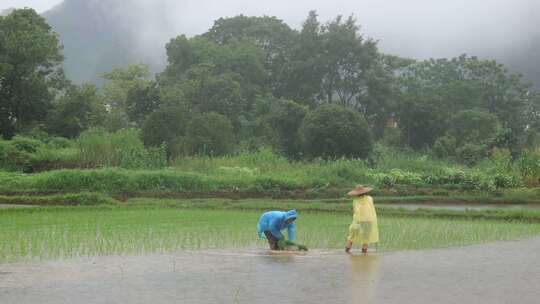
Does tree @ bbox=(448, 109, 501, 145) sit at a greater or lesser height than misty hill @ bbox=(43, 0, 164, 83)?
lesser

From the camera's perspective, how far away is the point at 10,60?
1380 inches

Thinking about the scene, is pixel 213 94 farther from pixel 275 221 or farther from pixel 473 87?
pixel 275 221

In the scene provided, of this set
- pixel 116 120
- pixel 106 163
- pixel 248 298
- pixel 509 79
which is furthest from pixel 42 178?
pixel 509 79

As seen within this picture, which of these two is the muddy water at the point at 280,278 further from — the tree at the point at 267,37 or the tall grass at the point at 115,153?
the tree at the point at 267,37

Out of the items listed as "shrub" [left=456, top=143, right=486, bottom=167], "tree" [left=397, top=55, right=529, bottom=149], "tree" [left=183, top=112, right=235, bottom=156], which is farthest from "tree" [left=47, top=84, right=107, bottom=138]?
"tree" [left=397, top=55, right=529, bottom=149]

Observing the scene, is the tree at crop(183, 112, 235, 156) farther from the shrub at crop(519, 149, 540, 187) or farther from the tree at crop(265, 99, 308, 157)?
the shrub at crop(519, 149, 540, 187)

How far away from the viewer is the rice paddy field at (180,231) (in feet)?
36.5

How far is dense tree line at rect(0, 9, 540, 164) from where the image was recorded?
3139cm

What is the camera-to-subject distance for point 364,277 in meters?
8.44

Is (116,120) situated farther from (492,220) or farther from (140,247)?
(140,247)

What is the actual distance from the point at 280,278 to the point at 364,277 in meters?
1.05

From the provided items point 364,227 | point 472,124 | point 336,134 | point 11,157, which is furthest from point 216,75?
point 364,227

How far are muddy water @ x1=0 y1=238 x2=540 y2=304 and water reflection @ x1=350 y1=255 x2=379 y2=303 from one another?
1 cm

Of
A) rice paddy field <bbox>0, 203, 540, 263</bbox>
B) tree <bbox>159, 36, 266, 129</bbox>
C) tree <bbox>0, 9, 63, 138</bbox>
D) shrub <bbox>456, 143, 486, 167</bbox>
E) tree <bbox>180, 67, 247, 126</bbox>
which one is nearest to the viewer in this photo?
rice paddy field <bbox>0, 203, 540, 263</bbox>
